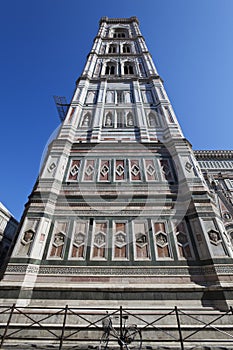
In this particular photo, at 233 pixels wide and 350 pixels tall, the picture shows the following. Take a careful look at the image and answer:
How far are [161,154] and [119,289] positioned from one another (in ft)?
15.0

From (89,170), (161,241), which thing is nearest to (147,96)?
(89,170)

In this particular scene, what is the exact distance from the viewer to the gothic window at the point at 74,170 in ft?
20.6

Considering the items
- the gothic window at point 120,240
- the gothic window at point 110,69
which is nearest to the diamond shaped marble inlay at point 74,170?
the gothic window at point 120,240

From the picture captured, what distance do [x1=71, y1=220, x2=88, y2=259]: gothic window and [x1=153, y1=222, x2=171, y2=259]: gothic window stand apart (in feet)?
5.57

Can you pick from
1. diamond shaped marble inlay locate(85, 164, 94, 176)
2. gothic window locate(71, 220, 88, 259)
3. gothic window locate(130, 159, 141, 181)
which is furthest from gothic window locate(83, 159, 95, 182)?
gothic window locate(71, 220, 88, 259)

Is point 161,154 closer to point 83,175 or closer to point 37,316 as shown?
point 83,175

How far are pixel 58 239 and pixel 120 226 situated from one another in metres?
1.54

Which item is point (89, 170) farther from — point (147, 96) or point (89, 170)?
point (147, 96)

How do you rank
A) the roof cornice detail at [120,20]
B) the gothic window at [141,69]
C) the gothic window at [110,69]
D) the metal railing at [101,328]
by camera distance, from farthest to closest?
the roof cornice detail at [120,20] < the gothic window at [110,69] < the gothic window at [141,69] < the metal railing at [101,328]

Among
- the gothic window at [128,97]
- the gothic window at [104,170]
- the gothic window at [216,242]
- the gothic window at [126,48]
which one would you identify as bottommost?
the gothic window at [216,242]

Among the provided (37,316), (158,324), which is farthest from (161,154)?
(37,316)

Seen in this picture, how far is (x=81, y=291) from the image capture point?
3906 mm

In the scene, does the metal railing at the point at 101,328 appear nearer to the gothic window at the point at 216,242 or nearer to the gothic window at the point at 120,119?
the gothic window at the point at 216,242

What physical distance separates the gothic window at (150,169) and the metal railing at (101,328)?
140 inches
